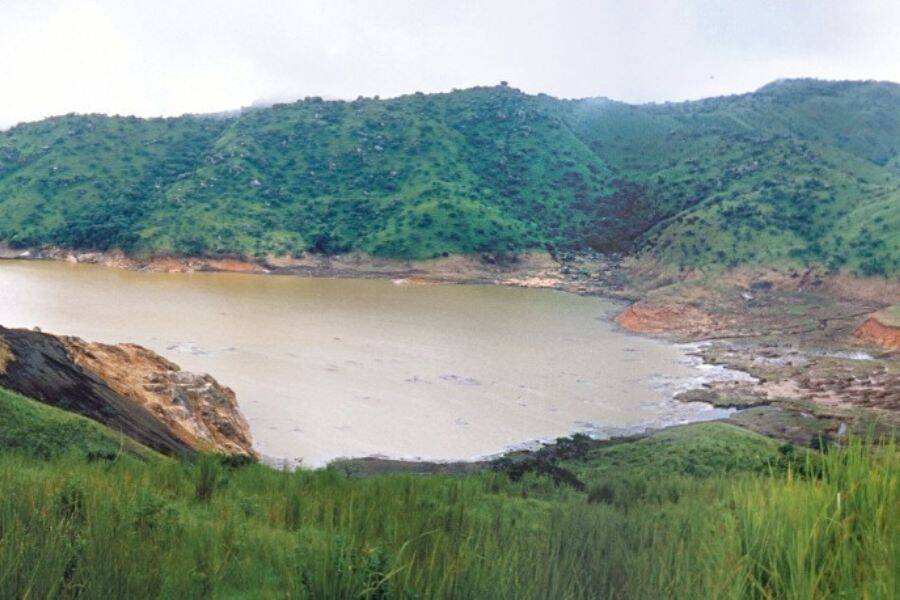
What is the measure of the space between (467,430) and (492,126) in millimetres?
92031

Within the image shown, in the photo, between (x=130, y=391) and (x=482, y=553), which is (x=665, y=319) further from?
(x=482, y=553)

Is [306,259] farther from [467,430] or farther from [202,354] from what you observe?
[467,430]

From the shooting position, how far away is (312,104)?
375 feet

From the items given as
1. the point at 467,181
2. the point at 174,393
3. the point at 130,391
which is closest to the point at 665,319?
the point at 174,393

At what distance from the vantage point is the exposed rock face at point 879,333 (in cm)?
3862

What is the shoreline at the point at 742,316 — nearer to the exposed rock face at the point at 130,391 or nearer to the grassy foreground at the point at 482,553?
the exposed rock face at the point at 130,391

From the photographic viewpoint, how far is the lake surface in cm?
2578

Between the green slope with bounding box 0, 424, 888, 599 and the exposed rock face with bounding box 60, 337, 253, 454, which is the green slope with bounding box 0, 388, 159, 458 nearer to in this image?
the exposed rock face with bounding box 60, 337, 253, 454

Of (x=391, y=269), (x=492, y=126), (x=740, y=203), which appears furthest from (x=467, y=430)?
(x=492, y=126)

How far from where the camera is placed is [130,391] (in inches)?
676

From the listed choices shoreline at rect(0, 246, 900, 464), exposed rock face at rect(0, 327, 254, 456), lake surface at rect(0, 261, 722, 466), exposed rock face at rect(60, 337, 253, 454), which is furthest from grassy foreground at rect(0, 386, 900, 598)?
lake surface at rect(0, 261, 722, 466)

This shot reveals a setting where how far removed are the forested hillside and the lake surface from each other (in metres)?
16.9

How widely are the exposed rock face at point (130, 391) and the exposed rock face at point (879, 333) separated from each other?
Answer: 37.1 meters

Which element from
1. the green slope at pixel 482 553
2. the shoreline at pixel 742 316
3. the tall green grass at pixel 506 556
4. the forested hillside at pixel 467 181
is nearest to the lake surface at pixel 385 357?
the shoreline at pixel 742 316
